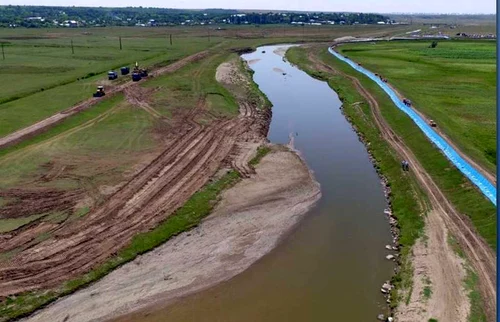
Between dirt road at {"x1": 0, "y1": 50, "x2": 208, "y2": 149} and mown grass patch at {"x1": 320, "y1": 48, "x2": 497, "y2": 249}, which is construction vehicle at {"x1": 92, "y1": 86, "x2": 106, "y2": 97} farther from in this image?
mown grass patch at {"x1": 320, "y1": 48, "x2": 497, "y2": 249}

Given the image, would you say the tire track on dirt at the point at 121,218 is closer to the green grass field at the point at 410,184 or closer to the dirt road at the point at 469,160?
the green grass field at the point at 410,184

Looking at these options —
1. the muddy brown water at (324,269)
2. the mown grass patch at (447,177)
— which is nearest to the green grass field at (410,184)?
the mown grass patch at (447,177)

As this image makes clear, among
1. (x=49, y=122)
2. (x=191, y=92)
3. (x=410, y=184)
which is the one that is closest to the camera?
(x=410, y=184)

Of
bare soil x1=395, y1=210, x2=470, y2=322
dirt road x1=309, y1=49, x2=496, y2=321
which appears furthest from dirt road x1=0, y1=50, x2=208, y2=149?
bare soil x1=395, y1=210, x2=470, y2=322

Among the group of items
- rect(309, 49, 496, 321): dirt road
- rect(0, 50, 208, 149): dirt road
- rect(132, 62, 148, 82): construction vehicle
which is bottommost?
rect(309, 49, 496, 321): dirt road

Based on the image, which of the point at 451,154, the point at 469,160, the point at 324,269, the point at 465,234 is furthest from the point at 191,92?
the point at 465,234

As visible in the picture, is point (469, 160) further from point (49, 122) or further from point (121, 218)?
point (49, 122)
